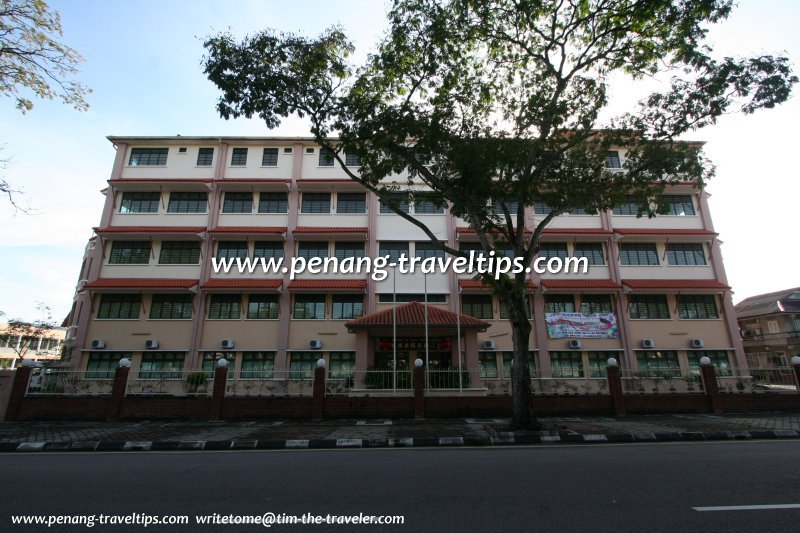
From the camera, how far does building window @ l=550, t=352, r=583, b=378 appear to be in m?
21.6

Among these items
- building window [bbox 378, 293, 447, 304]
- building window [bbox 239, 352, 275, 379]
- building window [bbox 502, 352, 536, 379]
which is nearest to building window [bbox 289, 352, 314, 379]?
building window [bbox 239, 352, 275, 379]

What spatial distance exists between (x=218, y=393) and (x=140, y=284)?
10851 millimetres

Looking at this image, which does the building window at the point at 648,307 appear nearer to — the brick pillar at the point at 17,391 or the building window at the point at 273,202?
the building window at the point at 273,202

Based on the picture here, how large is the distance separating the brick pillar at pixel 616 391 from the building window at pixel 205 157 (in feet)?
76.8

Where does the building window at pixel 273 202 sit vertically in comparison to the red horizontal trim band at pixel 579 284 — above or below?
above

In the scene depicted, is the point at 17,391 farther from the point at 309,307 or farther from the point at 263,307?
the point at 309,307

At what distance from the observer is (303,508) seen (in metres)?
4.09

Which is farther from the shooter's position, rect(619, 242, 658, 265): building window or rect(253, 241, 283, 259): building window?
rect(619, 242, 658, 265): building window

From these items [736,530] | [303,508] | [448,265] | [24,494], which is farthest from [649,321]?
[24,494]

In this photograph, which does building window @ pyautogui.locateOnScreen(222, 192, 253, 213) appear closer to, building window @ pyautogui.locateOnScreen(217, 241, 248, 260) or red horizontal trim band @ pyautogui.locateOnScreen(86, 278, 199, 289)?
building window @ pyautogui.locateOnScreen(217, 241, 248, 260)

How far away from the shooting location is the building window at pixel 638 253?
920 inches

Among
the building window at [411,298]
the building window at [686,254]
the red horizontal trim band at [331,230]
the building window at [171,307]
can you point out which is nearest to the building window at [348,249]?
the red horizontal trim band at [331,230]

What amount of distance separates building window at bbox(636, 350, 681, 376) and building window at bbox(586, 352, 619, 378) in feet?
4.29

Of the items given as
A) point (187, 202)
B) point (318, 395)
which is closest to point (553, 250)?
point (318, 395)
